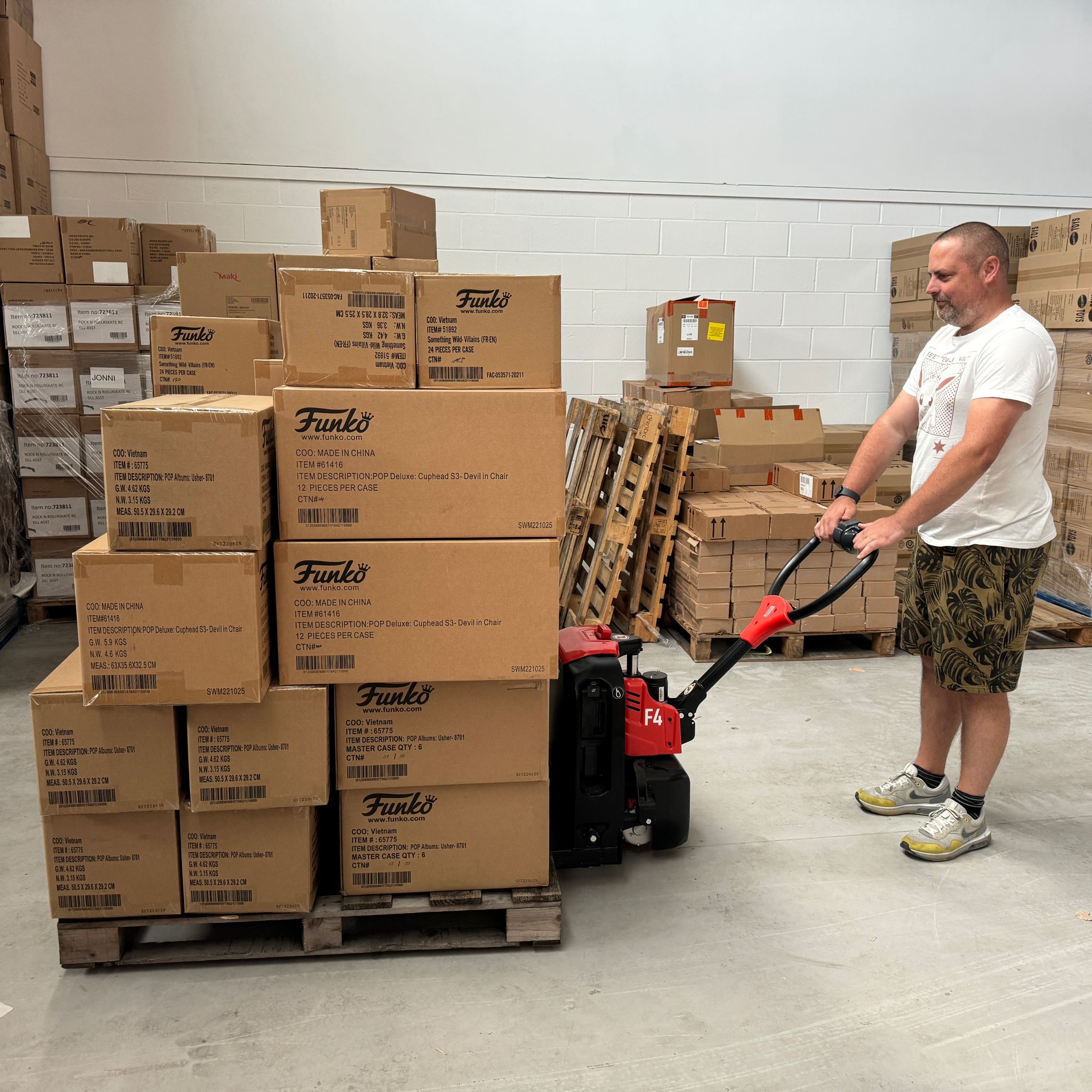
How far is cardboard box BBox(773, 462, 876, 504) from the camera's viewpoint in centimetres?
491

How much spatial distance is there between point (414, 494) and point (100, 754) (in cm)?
98

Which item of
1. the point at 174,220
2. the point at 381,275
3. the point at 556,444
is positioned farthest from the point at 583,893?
the point at 174,220

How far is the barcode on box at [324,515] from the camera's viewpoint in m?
2.18

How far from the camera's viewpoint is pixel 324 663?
2.23m

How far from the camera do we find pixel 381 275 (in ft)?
7.09

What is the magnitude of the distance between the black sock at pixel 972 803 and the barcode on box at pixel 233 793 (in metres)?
2.17

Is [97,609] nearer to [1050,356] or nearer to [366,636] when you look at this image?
[366,636]

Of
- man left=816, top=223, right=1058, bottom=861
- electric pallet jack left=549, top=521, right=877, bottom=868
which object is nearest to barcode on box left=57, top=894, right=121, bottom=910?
electric pallet jack left=549, top=521, right=877, bottom=868

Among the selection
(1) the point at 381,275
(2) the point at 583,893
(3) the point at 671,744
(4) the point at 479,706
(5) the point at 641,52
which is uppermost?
(5) the point at 641,52

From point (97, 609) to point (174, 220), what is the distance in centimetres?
449

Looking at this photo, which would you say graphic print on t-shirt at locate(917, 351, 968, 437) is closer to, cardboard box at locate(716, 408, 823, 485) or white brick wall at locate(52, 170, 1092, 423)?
cardboard box at locate(716, 408, 823, 485)

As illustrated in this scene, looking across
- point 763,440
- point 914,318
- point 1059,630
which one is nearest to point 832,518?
point 763,440

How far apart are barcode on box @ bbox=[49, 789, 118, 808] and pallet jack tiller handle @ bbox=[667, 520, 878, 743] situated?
61.0 inches

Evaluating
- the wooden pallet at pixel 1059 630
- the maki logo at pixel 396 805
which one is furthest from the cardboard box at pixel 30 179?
the wooden pallet at pixel 1059 630
